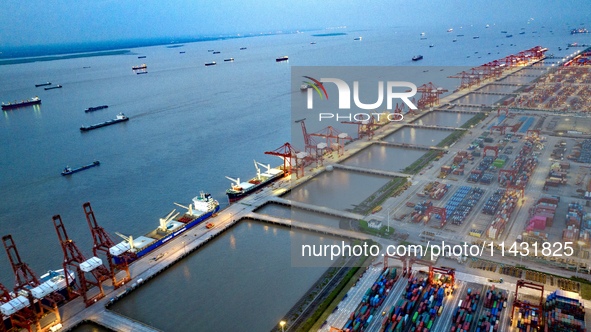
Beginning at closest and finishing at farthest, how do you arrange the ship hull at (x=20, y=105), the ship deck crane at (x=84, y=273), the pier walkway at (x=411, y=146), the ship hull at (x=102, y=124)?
the ship deck crane at (x=84, y=273) → the pier walkway at (x=411, y=146) → the ship hull at (x=102, y=124) → the ship hull at (x=20, y=105)

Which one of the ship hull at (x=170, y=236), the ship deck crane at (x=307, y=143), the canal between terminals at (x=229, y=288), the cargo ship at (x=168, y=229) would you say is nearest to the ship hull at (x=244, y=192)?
the cargo ship at (x=168, y=229)

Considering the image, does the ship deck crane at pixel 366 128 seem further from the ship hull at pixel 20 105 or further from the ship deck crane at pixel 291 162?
the ship hull at pixel 20 105

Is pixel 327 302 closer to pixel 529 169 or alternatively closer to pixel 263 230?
pixel 263 230

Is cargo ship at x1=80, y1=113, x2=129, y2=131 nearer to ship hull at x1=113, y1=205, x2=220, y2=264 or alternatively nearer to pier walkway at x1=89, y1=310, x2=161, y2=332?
ship hull at x1=113, y1=205, x2=220, y2=264

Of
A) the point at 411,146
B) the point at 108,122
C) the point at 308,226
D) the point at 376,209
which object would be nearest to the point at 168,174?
the point at 308,226

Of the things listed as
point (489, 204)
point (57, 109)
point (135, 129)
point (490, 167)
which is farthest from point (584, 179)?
point (57, 109)

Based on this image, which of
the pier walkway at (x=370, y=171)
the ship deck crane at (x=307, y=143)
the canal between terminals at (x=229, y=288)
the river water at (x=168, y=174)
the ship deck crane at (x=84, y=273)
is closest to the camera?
the canal between terminals at (x=229, y=288)

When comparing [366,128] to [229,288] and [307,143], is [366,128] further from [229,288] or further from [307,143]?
[229,288]
